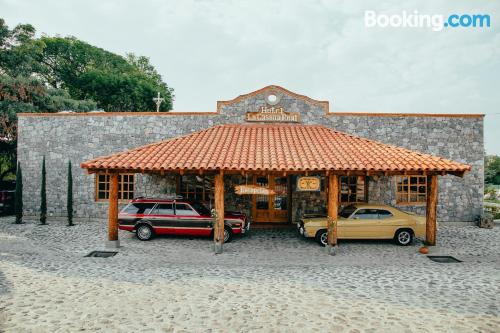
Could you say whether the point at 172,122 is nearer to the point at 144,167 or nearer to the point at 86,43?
the point at 144,167

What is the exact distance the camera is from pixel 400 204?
46.7 feet

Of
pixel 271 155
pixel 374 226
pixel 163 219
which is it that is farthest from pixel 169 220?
pixel 374 226

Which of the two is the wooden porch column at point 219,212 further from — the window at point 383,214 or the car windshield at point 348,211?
the window at point 383,214

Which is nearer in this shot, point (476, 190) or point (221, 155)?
point (221, 155)

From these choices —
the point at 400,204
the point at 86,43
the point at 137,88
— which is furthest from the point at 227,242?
the point at 86,43

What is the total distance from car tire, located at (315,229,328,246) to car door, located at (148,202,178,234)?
5.04 m

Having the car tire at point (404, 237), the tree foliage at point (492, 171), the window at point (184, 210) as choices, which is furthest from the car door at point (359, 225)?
the tree foliage at point (492, 171)

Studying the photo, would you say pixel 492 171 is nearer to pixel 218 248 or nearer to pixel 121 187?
pixel 218 248

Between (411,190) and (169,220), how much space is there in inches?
431

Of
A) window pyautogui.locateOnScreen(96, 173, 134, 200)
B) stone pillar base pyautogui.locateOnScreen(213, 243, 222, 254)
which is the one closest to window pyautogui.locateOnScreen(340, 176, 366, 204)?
stone pillar base pyautogui.locateOnScreen(213, 243, 222, 254)

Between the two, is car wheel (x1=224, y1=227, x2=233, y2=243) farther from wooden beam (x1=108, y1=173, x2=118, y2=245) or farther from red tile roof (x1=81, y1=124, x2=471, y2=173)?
wooden beam (x1=108, y1=173, x2=118, y2=245)

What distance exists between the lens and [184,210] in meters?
11.2

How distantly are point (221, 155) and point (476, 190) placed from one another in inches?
474

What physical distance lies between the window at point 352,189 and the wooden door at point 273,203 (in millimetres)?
2559
